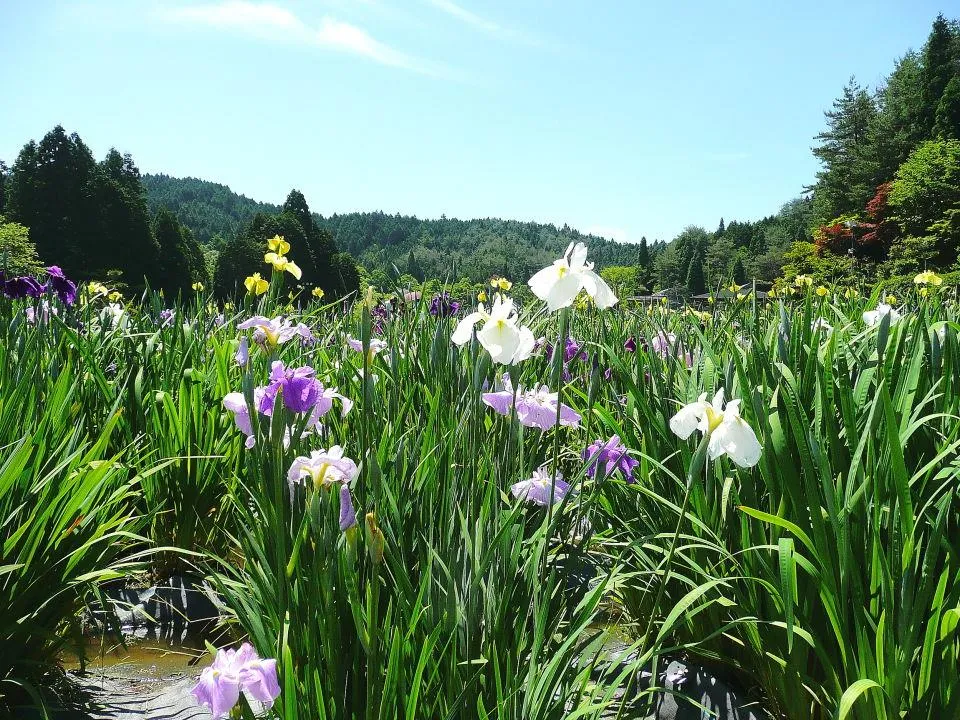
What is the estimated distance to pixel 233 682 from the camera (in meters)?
0.83

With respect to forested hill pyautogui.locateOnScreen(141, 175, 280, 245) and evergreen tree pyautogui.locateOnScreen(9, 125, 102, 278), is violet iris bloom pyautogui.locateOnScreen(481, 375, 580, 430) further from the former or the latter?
forested hill pyautogui.locateOnScreen(141, 175, 280, 245)

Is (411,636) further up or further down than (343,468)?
further down

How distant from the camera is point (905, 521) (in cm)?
114

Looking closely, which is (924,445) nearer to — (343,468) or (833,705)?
(833,705)

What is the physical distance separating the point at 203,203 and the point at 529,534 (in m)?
131

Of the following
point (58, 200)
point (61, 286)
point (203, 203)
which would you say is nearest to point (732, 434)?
point (61, 286)

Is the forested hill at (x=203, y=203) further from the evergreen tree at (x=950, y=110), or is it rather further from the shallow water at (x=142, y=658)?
the shallow water at (x=142, y=658)

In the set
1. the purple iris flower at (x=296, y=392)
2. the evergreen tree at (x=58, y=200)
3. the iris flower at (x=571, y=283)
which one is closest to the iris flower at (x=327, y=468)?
the purple iris flower at (x=296, y=392)

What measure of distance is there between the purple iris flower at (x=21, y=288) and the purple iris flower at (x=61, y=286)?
0.29 feet

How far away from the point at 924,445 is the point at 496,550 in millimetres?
1117

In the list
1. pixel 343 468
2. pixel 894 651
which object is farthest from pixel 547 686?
pixel 894 651

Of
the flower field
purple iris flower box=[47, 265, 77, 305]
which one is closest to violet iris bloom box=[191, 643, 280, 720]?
the flower field

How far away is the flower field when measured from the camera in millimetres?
1059

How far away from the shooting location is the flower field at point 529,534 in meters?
→ 1.06
